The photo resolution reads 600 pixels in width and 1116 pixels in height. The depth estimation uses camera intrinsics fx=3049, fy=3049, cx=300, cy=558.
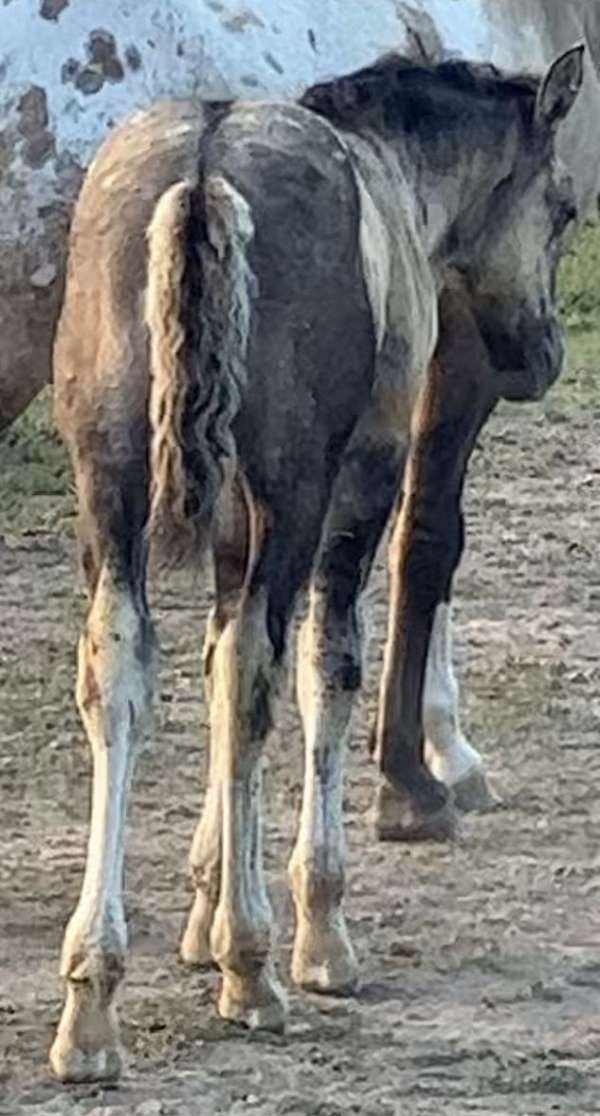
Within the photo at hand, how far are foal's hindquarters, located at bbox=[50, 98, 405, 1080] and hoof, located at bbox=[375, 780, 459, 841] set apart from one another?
138 centimetres

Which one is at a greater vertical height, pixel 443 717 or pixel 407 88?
pixel 407 88

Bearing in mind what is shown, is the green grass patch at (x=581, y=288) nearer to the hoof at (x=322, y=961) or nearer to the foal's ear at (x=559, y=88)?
the foal's ear at (x=559, y=88)

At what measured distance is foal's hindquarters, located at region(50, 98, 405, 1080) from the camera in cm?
514

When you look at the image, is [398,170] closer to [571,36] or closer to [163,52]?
[163,52]

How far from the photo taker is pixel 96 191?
5.46 meters

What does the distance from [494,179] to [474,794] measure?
159 cm

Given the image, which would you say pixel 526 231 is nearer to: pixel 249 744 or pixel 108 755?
pixel 249 744

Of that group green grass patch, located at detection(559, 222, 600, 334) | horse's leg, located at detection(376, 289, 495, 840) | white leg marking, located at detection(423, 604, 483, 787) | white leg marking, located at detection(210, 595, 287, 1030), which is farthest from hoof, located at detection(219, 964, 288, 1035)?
green grass patch, located at detection(559, 222, 600, 334)

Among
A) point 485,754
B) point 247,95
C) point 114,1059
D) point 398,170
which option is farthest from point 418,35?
point 114,1059

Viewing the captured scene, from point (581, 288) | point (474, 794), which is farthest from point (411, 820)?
point (581, 288)

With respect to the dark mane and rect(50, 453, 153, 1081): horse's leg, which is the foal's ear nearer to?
the dark mane

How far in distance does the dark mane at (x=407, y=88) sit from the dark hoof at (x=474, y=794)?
1.68 metres

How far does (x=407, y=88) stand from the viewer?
20.3ft

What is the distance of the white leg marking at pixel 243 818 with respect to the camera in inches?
210
